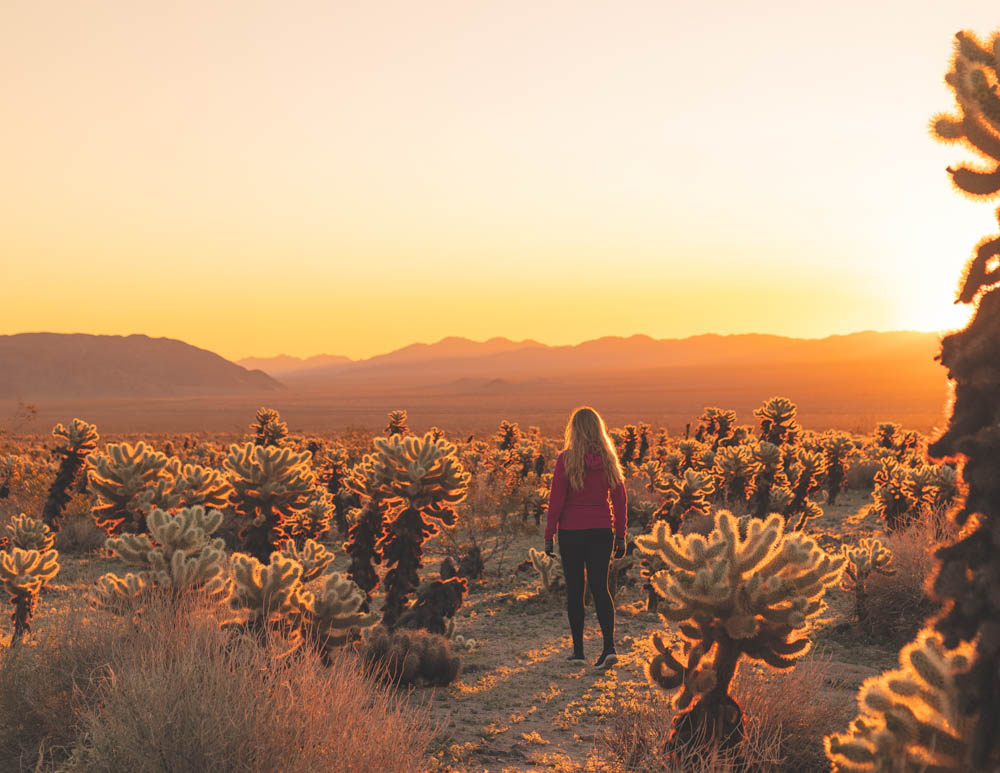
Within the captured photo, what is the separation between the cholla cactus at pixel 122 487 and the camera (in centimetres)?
948

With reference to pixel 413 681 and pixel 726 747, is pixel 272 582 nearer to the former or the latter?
pixel 413 681

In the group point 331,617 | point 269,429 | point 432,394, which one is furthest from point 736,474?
point 432,394

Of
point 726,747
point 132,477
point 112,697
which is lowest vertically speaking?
point 726,747

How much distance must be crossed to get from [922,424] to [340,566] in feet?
155

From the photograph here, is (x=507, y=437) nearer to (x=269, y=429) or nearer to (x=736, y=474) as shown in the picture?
(x=269, y=429)

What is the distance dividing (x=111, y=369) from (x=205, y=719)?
475ft

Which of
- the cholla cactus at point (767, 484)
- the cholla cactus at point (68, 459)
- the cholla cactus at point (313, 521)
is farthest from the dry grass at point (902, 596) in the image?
the cholla cactus at point (68, 459)

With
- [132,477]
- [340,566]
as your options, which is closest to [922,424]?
[340,566]

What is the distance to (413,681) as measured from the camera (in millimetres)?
6582

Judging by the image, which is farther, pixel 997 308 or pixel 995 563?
pixel 997 308

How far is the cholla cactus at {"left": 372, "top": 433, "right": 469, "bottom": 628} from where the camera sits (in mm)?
7629

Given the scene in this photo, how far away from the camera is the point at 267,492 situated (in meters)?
8.38

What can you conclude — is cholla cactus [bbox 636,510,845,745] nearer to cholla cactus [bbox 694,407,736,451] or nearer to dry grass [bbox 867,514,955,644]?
dry grass [bbox 867,514,955,644]

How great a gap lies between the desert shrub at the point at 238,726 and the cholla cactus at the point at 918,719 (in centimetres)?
224
